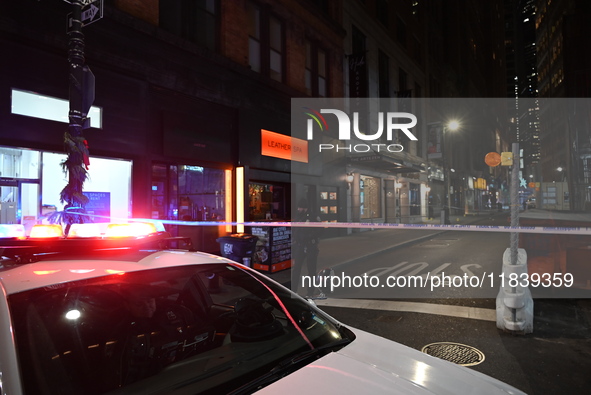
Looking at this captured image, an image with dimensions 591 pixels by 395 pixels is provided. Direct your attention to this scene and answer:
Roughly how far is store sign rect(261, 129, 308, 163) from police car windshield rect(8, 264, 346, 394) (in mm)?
11502

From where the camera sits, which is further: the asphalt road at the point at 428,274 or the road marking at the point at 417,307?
the asphalt road at the point at 428,274

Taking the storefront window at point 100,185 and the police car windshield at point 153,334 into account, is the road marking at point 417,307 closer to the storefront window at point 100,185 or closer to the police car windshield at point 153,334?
the police car windshield at point 153,334

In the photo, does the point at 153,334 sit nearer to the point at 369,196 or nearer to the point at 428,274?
the point at 428,274

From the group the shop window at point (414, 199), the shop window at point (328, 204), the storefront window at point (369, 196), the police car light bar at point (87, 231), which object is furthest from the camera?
the shop window at point (414, 199)

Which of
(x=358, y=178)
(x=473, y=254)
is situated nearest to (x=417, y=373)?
(x=473, y=254)

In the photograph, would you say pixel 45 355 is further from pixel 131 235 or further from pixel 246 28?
pixel 246 28

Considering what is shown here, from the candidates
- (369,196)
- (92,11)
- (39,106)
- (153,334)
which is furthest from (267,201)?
(153,334)

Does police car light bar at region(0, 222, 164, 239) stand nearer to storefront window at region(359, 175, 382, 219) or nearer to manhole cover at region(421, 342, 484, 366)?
manhole cover at region(421, 342, 484, 366)

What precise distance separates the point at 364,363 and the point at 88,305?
1.80m

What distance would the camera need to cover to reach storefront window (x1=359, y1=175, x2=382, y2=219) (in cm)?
2299

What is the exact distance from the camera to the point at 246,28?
13.5m

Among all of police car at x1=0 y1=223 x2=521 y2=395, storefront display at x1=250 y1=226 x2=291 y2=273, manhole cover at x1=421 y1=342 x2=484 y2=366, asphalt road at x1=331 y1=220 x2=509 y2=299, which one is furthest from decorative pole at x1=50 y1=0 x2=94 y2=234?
manhole cover at x1=421 y1=342 x2=484 y2=366

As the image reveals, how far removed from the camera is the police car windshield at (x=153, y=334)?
1.75 m

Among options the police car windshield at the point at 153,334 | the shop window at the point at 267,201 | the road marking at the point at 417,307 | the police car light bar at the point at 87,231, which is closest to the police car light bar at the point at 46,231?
the police car light bar at the point at 87,231
